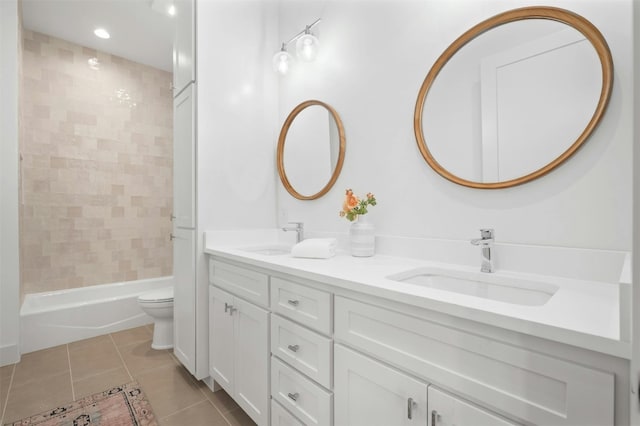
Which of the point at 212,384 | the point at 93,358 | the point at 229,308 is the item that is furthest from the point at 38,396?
the point at 229,308

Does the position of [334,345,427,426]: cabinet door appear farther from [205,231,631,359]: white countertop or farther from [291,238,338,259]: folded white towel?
[291,238,338,259]: folded white towel

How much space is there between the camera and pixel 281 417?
1244mm

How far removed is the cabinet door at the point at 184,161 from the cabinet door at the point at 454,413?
158 cm

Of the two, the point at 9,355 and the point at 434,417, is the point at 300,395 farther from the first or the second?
the point at 9,355

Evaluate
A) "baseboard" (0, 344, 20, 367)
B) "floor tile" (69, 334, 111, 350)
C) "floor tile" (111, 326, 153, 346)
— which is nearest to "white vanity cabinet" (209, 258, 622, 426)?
"floor tile" (111, 326, 153, 346)

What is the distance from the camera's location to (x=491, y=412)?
0.66m

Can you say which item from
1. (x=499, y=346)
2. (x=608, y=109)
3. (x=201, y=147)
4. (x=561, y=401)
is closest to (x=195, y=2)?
(x=201, y=147)

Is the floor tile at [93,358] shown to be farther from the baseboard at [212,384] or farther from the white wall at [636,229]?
the white wall at [636,229]

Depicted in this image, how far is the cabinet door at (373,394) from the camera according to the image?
79cm

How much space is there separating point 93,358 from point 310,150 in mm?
2215

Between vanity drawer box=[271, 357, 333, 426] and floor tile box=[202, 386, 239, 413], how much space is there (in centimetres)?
54

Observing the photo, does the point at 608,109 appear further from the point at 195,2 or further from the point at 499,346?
the point at 195,2

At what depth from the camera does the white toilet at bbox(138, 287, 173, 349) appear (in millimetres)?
2305

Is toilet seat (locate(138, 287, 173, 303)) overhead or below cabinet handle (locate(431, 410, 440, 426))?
below
